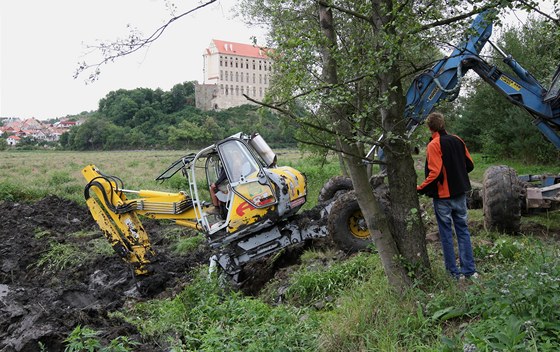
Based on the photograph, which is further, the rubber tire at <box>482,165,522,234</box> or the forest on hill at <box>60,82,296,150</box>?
the forest on hill at <box>60,82,296,150</box>

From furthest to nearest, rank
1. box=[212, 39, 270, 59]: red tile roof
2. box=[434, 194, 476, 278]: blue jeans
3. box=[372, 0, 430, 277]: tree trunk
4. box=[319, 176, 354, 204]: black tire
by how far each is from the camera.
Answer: box=[212, 39, 270, 59]: red tile roof < box=[319, 176, 354, 204]: black tire < box=[434, 194, 476, 278]: blue jeans < box=[372, 0, 430, 277]: tree trunk

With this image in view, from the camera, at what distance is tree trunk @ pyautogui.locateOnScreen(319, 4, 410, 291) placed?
4.63 m

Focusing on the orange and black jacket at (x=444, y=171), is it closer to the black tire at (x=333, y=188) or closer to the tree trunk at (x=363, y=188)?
the tree trunk at (x=363, y=188)

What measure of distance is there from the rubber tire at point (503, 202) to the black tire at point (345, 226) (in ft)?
6.00

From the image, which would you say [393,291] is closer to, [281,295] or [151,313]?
[281,295]

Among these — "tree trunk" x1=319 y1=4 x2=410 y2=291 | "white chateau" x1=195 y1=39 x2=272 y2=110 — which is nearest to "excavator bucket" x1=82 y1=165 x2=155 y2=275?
"tree trunk" x1=319 y1=4 x2=410 y2=291

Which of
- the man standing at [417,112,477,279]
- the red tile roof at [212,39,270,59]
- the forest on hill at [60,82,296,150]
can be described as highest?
the red tile roof at [212,39,270,59]

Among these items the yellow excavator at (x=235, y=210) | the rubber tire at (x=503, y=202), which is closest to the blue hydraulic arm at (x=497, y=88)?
the rubber tire at (x=503, y=202)

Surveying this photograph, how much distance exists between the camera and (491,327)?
3494 millimetres

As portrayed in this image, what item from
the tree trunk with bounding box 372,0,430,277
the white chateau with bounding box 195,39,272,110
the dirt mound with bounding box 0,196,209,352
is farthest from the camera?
the white chateau with bounding box 195,39,272,110

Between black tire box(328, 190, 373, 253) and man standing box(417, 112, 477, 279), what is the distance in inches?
94.5

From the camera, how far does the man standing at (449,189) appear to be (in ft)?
17.5

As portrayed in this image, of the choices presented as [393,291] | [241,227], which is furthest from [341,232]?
[393,291]

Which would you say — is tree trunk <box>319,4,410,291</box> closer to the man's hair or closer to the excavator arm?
the man's hair
